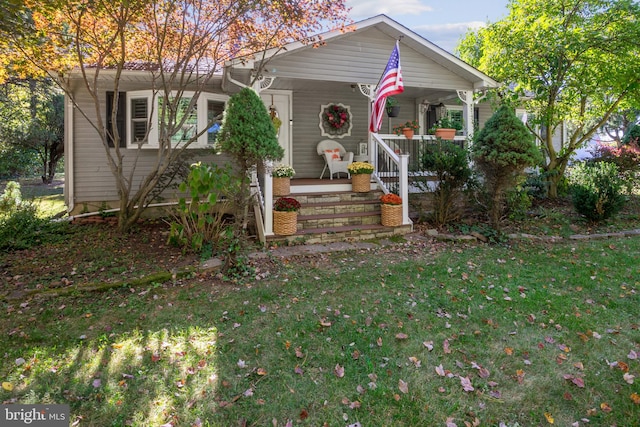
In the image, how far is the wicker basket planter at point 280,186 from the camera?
673cm

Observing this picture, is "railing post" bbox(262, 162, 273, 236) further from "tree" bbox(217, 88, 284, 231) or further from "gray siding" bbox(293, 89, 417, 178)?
"gray siding" bbox(293, 89, 417, 178)

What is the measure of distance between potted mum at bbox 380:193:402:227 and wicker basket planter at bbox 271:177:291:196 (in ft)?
5.84

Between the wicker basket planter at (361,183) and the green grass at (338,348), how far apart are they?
2.67 metres

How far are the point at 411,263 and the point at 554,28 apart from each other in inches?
277

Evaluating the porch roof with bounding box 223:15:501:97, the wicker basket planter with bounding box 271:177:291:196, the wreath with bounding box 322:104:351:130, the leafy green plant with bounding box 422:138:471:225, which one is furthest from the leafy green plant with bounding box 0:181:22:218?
the leafy green plant with bounding box 422:138:471:225

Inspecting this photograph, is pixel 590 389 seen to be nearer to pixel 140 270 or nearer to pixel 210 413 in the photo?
pixel 210 413

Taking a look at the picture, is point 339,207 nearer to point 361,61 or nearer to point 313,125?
point 361,61

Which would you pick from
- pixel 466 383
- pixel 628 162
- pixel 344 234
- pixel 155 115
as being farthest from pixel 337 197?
pixel 628 162

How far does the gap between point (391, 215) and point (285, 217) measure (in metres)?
1.96

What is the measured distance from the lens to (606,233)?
7.04m

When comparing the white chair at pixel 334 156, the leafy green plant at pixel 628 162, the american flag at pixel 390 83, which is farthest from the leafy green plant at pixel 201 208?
the leafy green plant at pixel 628 162

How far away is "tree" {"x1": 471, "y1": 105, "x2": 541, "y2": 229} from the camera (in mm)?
5922

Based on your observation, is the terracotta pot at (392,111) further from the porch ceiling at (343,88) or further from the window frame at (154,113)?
the window frame at (154,113)

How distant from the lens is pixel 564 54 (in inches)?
331
